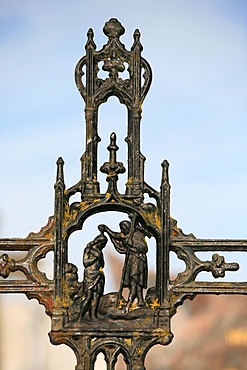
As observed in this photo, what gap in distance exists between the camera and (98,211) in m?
6.00

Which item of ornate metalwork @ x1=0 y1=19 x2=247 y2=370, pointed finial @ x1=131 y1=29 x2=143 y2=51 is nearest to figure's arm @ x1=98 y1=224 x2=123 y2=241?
ornate metalwork @ x1=0 y1=19 x2=247 y2=370

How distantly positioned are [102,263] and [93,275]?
8 centimetres

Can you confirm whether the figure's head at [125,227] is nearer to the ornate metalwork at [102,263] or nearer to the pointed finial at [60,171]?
the ornate metalwork at [102,263]

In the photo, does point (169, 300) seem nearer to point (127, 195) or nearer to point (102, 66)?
point (127, 195)

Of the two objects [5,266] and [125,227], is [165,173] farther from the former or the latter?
[5,266]

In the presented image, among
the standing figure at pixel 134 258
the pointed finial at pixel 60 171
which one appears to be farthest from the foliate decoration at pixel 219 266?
the pointed finial at pixel 60 171

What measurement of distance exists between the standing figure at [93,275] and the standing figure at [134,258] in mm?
74

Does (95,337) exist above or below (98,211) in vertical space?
below

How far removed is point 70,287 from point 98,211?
322 millimetres

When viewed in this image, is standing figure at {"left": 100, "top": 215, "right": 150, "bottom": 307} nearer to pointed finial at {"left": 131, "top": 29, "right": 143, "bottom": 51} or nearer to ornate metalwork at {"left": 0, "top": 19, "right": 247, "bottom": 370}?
ornate metalwork at {"left": 0, "top": 19, "right": 247, "bottom": 370}

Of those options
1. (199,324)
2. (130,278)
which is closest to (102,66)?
(130,278)

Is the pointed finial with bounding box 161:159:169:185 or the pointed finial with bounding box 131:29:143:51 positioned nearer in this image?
the pointed finial with bounding box 161:159:169:185

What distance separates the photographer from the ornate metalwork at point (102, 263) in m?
5.94

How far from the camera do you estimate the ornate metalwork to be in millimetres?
5941
